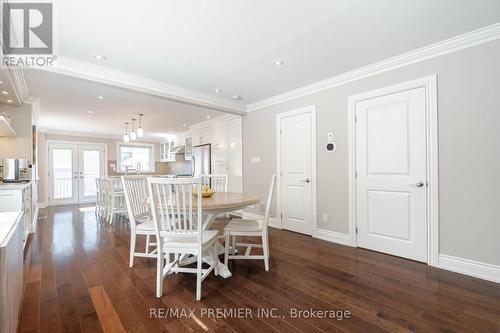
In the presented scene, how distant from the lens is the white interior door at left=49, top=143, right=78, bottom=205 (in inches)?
269

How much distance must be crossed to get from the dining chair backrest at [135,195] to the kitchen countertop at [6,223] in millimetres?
971

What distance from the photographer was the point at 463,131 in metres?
2.30

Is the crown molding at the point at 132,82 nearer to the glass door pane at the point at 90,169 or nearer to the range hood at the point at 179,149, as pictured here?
the range hood at the point at 179,149

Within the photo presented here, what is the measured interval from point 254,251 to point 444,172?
230 cm

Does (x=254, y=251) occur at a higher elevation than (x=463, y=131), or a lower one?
lower

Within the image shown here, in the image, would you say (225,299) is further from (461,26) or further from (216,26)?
(461,26)

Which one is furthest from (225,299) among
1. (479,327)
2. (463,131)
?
(463,131)

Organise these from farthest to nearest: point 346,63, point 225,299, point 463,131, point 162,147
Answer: point 162,147 → point 346,63 → point 463,131 → point 225,299

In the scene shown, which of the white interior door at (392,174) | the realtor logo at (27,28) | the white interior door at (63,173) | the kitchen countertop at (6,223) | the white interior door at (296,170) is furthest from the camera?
A: the white interior door at (63,173)

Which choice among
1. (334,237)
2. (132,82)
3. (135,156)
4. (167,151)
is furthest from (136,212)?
(135,156)

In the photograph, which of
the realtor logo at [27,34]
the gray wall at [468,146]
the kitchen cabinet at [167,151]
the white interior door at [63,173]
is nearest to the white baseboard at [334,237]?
the gray wall at [468,146]

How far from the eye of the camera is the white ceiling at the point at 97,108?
3291mm

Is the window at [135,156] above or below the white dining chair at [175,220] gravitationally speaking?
above

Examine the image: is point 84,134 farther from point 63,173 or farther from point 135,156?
point 135,156
